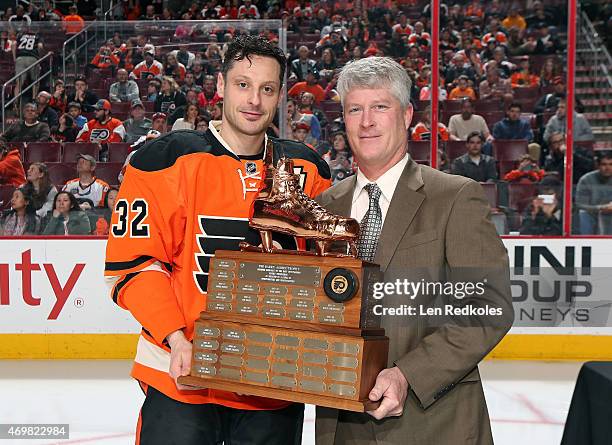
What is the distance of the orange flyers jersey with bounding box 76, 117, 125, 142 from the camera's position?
5.86 m

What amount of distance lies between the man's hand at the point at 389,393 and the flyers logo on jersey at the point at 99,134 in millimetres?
4546

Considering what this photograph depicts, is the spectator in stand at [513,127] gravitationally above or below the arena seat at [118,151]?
above

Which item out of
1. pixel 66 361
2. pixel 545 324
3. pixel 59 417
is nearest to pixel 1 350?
pixel 66 361

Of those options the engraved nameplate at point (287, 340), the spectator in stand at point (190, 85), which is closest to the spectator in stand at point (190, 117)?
the spectator in stand at point (190, 85)

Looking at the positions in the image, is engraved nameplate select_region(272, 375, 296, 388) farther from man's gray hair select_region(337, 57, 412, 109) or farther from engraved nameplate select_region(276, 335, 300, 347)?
man's gray hair select_region(337, 57, 412, 109)

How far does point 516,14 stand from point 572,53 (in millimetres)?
745

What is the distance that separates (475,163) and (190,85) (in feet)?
6.80

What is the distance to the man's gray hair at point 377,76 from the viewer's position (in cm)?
173

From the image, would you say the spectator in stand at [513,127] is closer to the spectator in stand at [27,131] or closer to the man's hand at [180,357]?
the spectator in stand at [27,131]

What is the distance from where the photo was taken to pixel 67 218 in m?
5.54

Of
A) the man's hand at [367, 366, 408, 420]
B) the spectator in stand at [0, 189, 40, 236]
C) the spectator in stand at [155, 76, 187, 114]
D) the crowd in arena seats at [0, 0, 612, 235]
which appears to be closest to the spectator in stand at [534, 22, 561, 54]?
the crowd in arena seats at [0, 0, 612, 235]

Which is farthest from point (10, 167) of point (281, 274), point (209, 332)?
point (281, 274)

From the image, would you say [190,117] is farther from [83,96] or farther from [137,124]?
[83,96]

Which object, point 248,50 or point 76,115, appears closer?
point 248,50
